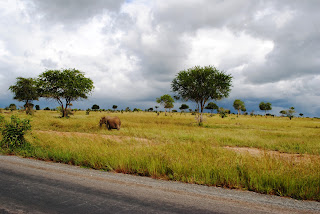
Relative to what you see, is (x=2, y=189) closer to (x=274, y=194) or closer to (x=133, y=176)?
(x=133, y=176)

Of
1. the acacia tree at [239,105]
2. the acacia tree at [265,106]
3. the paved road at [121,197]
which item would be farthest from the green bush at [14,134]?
the acacia tree at [265,106]

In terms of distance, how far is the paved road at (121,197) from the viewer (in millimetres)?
3980

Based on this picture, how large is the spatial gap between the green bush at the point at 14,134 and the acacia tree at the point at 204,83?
2420 cm

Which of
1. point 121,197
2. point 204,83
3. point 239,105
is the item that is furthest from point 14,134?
point 239,105

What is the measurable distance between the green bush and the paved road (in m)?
4.54

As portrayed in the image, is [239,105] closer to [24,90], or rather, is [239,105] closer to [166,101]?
[166,101]

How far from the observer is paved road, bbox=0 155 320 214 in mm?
3980

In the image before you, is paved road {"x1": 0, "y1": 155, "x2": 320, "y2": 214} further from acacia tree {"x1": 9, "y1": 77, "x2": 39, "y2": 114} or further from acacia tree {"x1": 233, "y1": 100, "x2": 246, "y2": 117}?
acacia tree {"x1": 233, "y1": 100, "x2": 246, "y2": 117}

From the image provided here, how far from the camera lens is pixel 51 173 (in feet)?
20.8

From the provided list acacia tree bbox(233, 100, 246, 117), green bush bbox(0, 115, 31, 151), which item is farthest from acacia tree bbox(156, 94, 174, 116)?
green bush bbox(0, 115, 31, 151)

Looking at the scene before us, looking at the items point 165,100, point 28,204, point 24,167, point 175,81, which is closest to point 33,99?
point 175,81

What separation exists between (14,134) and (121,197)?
8492 millimetres

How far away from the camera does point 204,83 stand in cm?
3153

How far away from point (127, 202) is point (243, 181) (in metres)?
3.12
